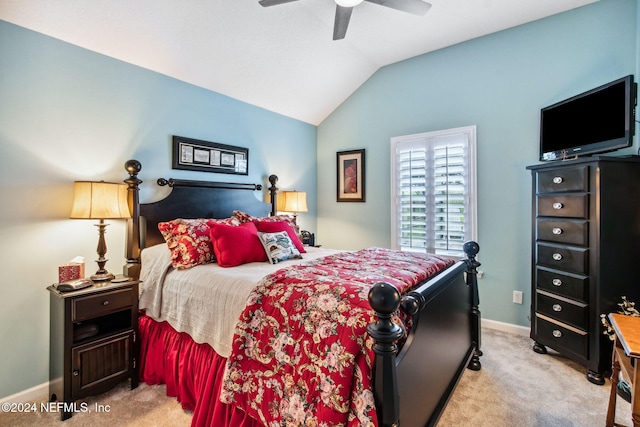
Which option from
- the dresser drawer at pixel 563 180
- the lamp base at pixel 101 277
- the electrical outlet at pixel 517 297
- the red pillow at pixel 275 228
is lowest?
the electrical outlet at pixel 517 297

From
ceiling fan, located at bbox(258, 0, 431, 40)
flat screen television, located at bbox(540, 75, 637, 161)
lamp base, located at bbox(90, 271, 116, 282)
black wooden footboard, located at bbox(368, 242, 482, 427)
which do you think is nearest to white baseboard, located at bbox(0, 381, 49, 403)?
lamp base, located at bbox(90, 271, 116, 282)

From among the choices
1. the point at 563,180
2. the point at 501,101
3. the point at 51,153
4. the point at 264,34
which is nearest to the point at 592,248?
the point at 563,180

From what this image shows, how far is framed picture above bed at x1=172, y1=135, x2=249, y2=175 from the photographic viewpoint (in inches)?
116

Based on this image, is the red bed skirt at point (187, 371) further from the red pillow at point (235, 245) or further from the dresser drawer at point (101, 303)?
the red pillow at point (235, 245)

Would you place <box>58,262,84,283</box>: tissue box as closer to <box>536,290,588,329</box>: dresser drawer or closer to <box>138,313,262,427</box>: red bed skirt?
<box>138,313,262,427</box>: red bed skirt

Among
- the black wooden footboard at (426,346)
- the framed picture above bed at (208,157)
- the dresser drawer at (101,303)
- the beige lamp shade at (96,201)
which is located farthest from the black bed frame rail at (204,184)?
the black wooden footboard at (426,346)

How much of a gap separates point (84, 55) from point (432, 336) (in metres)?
3.10

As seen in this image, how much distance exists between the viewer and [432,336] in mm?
1632

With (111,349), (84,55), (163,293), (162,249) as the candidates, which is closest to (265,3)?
(84,55)

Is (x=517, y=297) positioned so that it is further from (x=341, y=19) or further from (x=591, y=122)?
(x=341, y=19)

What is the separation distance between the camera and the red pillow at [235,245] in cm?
225

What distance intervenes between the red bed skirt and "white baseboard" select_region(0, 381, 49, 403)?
609 mm

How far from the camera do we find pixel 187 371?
1960mm

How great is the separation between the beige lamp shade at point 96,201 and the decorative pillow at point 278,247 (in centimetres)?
105
